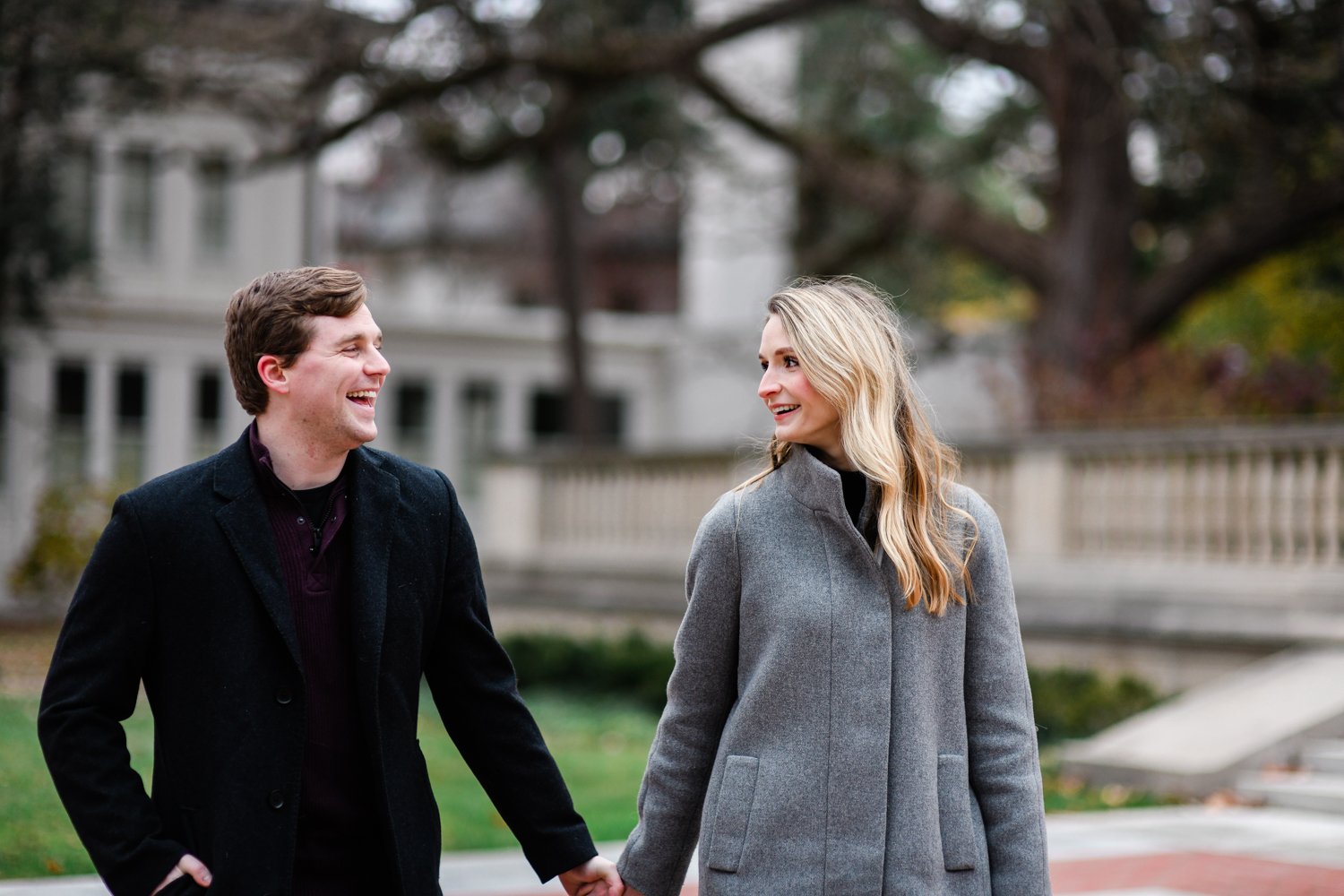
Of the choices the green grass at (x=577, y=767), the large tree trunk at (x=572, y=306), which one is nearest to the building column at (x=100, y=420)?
the large tree trunk at (x=572, y=306)

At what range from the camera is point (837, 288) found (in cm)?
369

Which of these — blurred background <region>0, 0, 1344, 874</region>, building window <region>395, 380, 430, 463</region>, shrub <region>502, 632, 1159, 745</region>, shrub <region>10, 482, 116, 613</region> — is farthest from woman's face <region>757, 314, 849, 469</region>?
building window <region>395, 380, 430, 463</region>

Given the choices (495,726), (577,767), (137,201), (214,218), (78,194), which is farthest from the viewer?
(214,218)

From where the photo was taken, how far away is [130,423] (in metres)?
29.4

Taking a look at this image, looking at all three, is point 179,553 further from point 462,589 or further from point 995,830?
point 995,830

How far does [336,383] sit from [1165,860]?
20.6ft

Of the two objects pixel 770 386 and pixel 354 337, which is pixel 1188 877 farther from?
pixel 354 337

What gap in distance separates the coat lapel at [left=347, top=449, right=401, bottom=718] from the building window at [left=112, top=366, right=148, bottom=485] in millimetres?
26272

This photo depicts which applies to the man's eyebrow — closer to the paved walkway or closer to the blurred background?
the blurred background

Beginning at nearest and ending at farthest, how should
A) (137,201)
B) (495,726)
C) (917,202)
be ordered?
1. (495,726)
2. (917,202)
3. (137,201)

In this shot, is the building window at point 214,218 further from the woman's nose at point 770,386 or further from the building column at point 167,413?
the woman's nose at point 770,386

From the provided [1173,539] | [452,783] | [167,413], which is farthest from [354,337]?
[167,413]

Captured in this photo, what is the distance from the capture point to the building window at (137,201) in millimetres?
29875

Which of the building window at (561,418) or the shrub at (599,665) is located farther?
the building window at (561,418)
